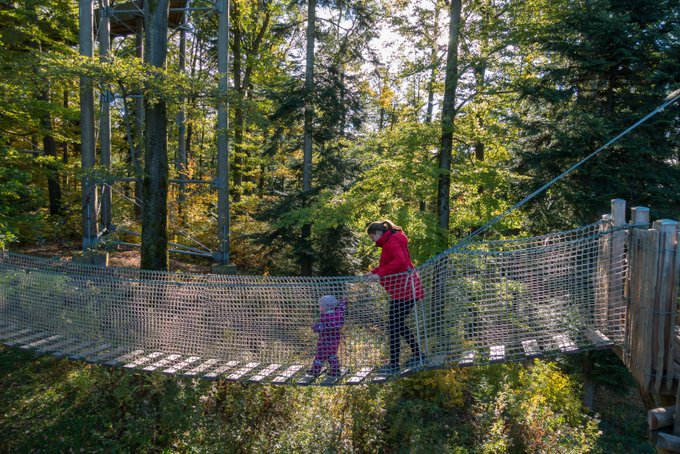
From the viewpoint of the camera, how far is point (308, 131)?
11.3 metres

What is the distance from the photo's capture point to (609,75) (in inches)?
330

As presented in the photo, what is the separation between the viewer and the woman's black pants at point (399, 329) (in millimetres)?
4398

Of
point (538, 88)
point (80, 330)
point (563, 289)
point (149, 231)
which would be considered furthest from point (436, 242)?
point (80, 330)

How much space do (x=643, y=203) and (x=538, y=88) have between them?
2.86 meters

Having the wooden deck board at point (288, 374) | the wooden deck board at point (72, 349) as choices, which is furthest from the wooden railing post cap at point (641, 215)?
the wooden deck board at point (72, 349)

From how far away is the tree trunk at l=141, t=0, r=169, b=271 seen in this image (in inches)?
261

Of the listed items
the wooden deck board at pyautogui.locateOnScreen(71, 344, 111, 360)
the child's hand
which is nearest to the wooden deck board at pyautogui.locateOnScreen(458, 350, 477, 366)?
the child's hand

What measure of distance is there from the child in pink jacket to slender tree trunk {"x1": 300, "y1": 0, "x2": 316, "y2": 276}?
6.73 meters

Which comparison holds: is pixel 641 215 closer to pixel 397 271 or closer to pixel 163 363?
pixel 397 271

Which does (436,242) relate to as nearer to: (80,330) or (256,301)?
(256,301)

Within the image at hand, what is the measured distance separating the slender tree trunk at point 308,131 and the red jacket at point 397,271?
6913 mm

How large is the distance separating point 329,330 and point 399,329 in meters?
0.69

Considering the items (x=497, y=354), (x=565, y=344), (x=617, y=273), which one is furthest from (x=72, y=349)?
(x=617, y=273)

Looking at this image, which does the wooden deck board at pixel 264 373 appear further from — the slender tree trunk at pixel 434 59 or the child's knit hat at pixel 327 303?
the slender tree trunk at pixel 434 59
